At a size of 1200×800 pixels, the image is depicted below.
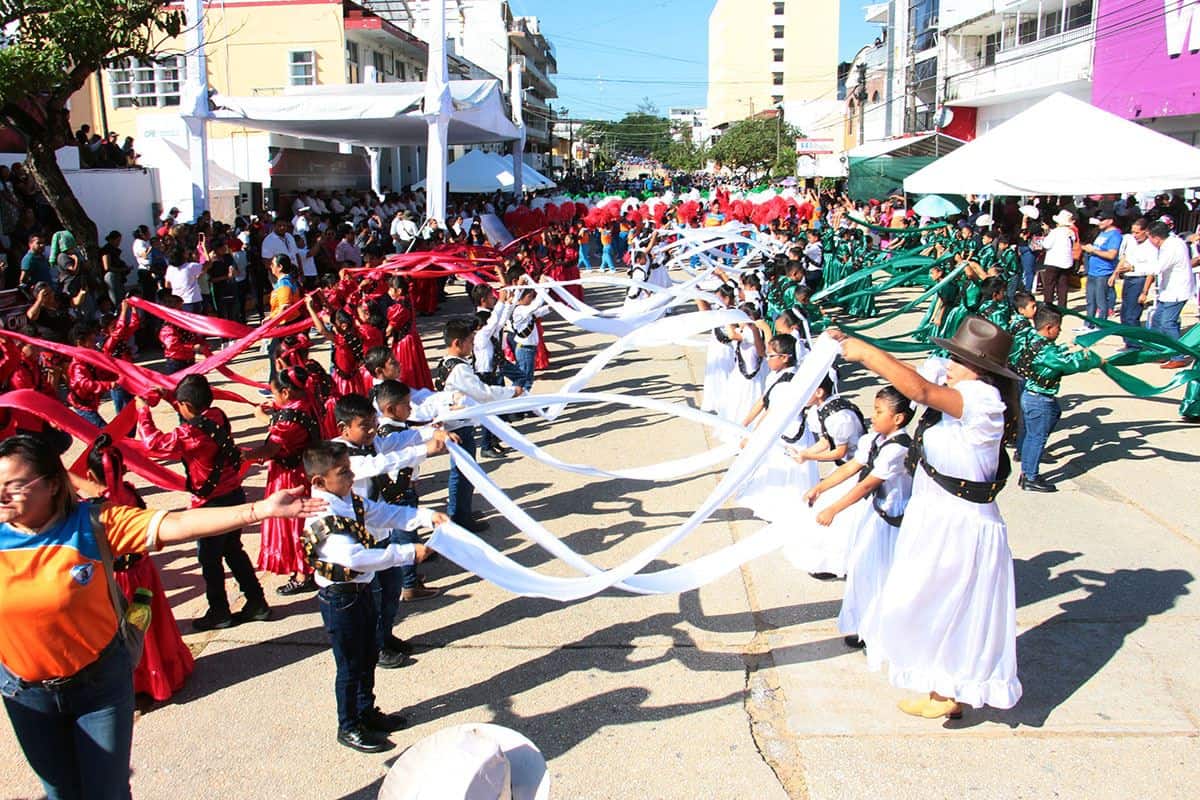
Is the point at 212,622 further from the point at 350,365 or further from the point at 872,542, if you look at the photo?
the point at 872,542

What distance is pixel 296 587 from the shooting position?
5.28 m

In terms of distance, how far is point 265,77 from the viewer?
30016 millimetres

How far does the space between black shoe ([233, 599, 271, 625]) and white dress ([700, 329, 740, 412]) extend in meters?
4.55

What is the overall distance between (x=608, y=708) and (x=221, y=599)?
2218 mm

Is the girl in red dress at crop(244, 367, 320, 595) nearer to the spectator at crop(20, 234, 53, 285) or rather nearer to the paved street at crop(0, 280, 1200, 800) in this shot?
the paved street at crop(0, 280, 1200, 800)

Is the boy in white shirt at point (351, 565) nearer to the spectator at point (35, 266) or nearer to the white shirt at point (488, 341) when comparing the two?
the white shirt at point (488, 341)

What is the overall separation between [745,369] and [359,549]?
15.6 ft

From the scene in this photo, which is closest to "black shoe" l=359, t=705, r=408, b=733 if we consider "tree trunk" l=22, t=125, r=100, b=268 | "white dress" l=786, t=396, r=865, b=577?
"white dress" l=786, t=396, r=865, b=577

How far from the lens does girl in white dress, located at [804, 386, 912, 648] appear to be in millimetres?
4117

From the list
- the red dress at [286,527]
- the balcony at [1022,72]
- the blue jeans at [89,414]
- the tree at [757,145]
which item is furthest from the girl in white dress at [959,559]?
the tree at [757,145]

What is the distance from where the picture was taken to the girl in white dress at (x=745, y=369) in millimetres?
7196

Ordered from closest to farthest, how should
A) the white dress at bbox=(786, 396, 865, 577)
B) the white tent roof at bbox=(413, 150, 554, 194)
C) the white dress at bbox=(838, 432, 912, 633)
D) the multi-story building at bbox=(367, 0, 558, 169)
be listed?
1. the white dress at bbox=(838, 432, 912, 633)
2. the white dress at bbox=(786, 396, 865, 577)
3. the white tent roof at bbox=(413, 150, 554, 194)
4. the multi-story building at bbox=(367, 0, 558, 169)

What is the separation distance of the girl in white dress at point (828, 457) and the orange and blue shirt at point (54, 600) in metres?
3.29

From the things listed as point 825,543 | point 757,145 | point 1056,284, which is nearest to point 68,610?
point 825,543
